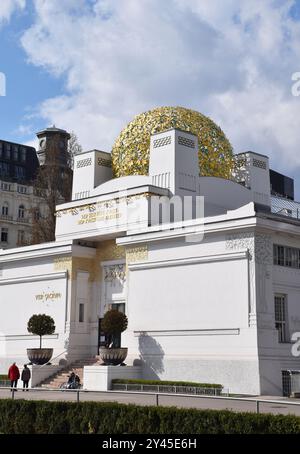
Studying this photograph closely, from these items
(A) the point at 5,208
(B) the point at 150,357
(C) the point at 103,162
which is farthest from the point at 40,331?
(A) the point at 5,208

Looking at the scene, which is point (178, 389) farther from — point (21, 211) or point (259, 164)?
point (21, 211)

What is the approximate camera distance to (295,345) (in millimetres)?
25469

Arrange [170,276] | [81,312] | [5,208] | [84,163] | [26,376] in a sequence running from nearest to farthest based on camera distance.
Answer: [26,376] → [170,276] → [81,312] → [84,163] → [5,208]

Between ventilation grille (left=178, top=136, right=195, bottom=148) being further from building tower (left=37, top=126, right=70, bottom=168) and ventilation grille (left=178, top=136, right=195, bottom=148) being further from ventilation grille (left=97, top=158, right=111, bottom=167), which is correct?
building tower (left=37, top=126, right=70, bottom=168)

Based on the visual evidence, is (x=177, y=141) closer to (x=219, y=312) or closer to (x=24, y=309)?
(x=219, y=312)

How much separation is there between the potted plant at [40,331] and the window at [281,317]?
1083 cm

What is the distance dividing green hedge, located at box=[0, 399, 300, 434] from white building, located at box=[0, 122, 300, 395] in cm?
1057

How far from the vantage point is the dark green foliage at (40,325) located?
30.2 metres

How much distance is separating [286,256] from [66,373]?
11106mm

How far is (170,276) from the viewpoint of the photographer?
27625 mm

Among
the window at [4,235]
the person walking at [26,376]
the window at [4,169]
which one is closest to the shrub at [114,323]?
the person walking at [26,376]

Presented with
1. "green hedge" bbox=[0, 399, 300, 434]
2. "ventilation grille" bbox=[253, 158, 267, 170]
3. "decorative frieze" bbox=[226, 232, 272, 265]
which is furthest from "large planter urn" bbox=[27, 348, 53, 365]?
"ventilation grille" bbox=[253, 158, 267, 170]
